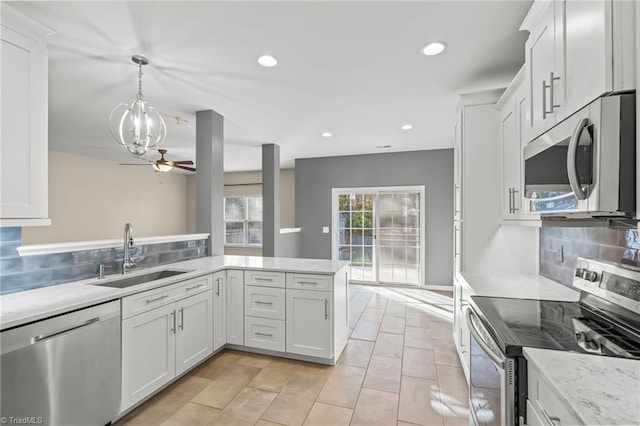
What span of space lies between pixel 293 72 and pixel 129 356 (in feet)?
8.30

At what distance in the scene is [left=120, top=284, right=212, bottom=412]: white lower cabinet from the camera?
195 cm

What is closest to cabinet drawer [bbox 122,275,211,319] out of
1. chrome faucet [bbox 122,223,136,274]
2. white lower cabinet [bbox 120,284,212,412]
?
white lower cabinet [bbox 120,284,212,412]

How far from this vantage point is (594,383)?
33.2 inches

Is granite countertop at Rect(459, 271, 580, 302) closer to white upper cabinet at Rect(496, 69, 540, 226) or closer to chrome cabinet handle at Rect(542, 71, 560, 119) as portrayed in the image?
white upper cabinet at Rect(496, 69, 540, 226)

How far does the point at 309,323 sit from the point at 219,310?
2.94ft

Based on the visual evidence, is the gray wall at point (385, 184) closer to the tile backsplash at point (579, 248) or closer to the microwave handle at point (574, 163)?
the tile backsplash at point (579, 248)

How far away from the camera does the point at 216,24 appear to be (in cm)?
194

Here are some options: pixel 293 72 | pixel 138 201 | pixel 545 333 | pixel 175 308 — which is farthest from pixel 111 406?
pixel 138 201

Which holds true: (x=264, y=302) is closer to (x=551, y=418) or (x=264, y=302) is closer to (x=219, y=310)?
(x=219, y=310)

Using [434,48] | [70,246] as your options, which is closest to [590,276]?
[434,48]

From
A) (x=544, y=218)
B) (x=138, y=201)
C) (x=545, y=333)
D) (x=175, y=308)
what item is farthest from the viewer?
(x=138, y=201)

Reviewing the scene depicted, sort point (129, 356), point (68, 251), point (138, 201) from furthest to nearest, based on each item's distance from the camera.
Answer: point (138, 201)
point (68, 251)
point (129, 356)

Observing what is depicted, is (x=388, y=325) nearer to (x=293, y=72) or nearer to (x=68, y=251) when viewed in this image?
(x=293, y=72)

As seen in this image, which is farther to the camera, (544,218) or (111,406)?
(111,406)
